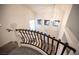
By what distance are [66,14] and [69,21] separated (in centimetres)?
7

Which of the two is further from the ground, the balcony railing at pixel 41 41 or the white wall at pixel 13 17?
the white wall at pixel 13 17

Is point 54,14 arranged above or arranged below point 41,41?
above

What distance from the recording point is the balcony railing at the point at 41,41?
121 cm

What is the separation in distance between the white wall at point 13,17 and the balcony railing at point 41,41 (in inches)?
3.0

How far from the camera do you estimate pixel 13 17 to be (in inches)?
46.8

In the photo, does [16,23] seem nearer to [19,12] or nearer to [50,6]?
[19,12]

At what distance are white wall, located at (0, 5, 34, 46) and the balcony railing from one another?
0.08m

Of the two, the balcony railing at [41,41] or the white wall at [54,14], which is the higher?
the white wall at [54,14]

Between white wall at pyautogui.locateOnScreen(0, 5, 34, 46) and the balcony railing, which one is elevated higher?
white wall at pyautogui.locateOnScreen(0, 5, 34, 46)

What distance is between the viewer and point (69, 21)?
1.18 metres

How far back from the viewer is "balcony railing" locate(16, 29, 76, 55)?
1.21m

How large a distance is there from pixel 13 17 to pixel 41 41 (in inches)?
13.6

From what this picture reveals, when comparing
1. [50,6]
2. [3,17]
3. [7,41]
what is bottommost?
[7,41]
